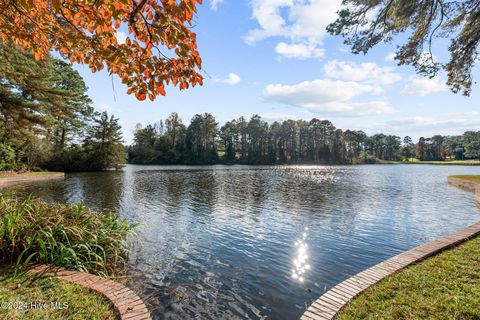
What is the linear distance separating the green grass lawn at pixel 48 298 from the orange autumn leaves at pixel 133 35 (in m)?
2.85

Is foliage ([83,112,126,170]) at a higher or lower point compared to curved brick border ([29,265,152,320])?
higher

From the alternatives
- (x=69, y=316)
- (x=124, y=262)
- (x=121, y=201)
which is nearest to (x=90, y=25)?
(x=69, y=316)

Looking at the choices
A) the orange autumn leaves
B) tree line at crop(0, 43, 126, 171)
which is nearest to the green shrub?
tree line at crop(0, 43, 126, 171)

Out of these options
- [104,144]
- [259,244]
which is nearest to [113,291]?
[259,244]

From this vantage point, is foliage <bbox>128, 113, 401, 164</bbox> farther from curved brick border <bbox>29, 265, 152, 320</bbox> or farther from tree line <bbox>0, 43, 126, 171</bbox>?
curved brick border <bbox>29, 265, 152, 320</bbox>

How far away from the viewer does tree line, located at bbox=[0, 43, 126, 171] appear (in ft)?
46.1

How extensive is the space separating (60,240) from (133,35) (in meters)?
4.77

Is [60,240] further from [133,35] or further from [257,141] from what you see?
[257,141]

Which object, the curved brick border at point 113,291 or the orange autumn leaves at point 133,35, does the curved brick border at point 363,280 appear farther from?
the orange autumn leaves at point 133,35

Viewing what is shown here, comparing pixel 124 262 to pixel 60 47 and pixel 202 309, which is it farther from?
pixel 60 47

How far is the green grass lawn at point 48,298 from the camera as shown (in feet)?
10.6

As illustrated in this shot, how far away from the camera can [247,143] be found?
3428 inches

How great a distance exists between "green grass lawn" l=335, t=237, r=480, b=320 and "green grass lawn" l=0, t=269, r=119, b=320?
3268 millimetres

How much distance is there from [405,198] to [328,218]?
334 inches
